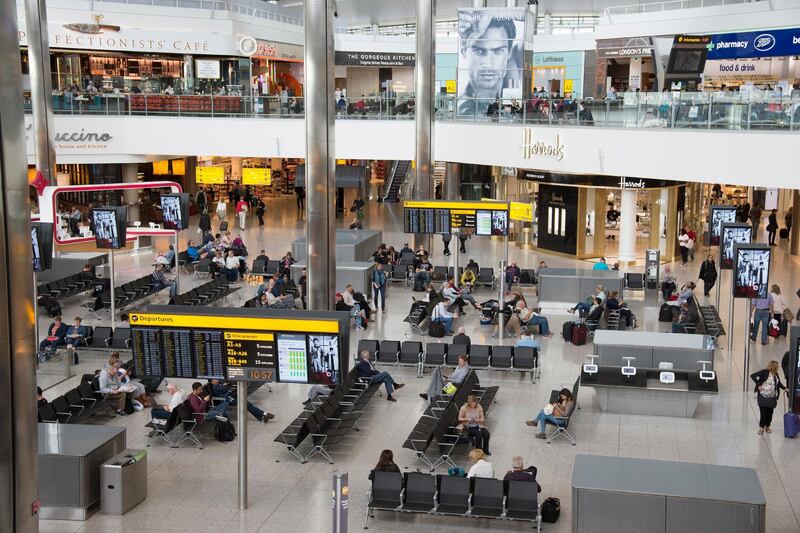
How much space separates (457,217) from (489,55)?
1149cm

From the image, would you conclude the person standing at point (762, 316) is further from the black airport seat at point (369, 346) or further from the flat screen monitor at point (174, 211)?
the flat screen monitor at point (174, 211)

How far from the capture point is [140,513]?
13219 millimetres

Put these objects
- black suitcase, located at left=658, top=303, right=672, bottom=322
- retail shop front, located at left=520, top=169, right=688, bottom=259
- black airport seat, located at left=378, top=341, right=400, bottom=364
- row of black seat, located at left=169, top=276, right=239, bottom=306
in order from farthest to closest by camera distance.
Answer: retail shop front, located at left=520, top=169, right=688, bottom=259
row of black seat, located at left=169, top=276, right=239, bottom=306
black suitcase, located at left=658, top=303, right=672, bottom=322
black airport seat, located at left=378, top=341, right=400, bottom=364

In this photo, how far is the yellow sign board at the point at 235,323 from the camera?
41.3 ft

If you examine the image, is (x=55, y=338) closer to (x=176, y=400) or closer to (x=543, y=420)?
(x=176, y=400)

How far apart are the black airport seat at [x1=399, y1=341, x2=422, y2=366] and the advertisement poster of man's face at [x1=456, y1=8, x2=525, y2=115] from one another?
611 inches

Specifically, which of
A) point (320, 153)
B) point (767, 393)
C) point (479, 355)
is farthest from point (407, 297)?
point (767, 393)

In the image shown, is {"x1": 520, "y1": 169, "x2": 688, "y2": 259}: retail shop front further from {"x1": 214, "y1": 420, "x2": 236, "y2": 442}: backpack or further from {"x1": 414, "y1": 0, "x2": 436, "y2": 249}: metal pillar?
{"x1": 214, "y1": 420, "x2": 236, "y2": 442}: backpack

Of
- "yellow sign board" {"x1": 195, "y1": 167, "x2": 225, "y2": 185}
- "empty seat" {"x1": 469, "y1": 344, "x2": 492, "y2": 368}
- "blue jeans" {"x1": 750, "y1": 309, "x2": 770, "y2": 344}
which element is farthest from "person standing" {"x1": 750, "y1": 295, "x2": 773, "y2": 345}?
"yellow sign board" {"x1": 195, "y1": 167, "x2": 225, "y2": 185}

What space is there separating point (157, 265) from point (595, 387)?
1468cm

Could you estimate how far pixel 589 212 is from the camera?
34.3 metres

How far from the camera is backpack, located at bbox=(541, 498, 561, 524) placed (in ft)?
42.6

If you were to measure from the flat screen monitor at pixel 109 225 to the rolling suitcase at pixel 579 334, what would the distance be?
34.2ft

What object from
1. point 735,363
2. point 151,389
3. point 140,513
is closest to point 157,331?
point 140,513
